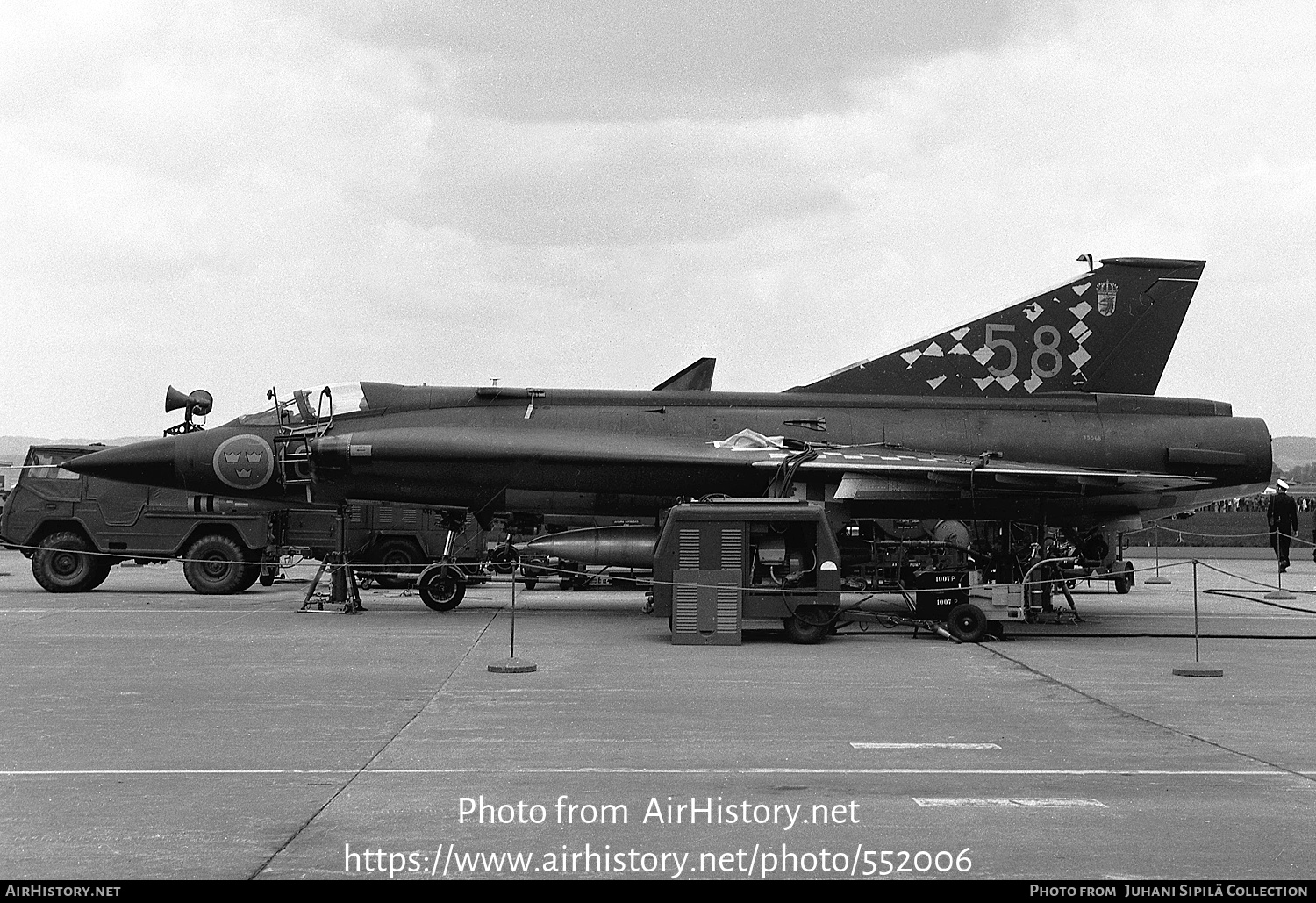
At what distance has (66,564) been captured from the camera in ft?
58.7

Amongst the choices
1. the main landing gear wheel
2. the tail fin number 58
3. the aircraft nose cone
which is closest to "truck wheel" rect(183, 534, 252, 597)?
the aircraft nose cone

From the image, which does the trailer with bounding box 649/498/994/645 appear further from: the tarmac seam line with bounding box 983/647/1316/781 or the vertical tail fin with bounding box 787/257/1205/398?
the vertical tail fin with bounding box 787/257/1205/398

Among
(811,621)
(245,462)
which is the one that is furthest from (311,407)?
(811,621)

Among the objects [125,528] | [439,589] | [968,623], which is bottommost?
[968,623]

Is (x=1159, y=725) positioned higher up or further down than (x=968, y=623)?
further down

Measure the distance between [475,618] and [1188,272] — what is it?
9.80 meters

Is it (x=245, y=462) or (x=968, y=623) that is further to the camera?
(x=245, y=462)

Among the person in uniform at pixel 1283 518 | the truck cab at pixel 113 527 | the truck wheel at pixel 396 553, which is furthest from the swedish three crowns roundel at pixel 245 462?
the person in uniform at pixel 1283 518

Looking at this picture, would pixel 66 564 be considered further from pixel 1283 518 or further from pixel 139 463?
pixel 1283 518

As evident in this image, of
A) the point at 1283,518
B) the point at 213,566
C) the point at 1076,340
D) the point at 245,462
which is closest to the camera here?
the point at 245,462

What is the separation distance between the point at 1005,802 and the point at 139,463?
12623 mm

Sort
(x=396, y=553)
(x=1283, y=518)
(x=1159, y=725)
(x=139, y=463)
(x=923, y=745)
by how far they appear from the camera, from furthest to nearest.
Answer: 1. (x=1283, y=518)
2. (x=396, y=553)
3. (x=139, y=463)
4. (x=1159, y=725)
5. (x=923, y=745)

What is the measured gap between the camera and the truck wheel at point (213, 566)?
59.2ft

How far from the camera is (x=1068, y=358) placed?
15672 millimetres
